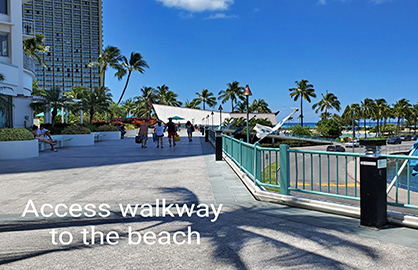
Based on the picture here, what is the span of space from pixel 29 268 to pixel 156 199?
3.41m

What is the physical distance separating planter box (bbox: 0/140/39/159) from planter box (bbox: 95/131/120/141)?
1334cm

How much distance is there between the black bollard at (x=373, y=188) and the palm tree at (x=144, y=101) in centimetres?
8234

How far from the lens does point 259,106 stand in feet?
413

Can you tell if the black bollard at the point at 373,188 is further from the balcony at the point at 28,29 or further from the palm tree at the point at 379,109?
the palm tree at the point at 379,109

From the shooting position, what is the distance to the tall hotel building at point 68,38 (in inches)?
6412

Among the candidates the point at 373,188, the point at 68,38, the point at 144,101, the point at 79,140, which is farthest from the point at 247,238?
the point at 68,38

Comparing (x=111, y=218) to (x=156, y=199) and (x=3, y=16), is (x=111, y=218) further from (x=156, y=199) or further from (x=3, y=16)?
(x=3, y=16)

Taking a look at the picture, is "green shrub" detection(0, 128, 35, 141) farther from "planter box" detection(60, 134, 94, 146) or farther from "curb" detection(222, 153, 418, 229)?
"curb" detection(222, 153, 418, 229)

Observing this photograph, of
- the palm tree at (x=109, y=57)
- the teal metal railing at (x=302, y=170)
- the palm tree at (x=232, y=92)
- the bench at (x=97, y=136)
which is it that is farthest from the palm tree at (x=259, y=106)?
the teal metal railing at (x=302, y=170)

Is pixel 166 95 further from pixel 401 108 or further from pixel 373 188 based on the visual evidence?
pixel 373 188

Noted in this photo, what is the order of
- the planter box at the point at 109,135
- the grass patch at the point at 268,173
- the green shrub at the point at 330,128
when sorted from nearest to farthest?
the grass patch at the point at 268,173
the planter box at the point at 109,135
the green shrub at the point at 330,128

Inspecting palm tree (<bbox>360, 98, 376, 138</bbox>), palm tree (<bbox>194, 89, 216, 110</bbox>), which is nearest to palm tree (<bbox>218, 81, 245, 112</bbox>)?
palm tree (<bbox>194, 89, 216, 110</bbox>)

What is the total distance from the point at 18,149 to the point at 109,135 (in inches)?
Answer: 588

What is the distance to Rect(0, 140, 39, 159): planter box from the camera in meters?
14.4
